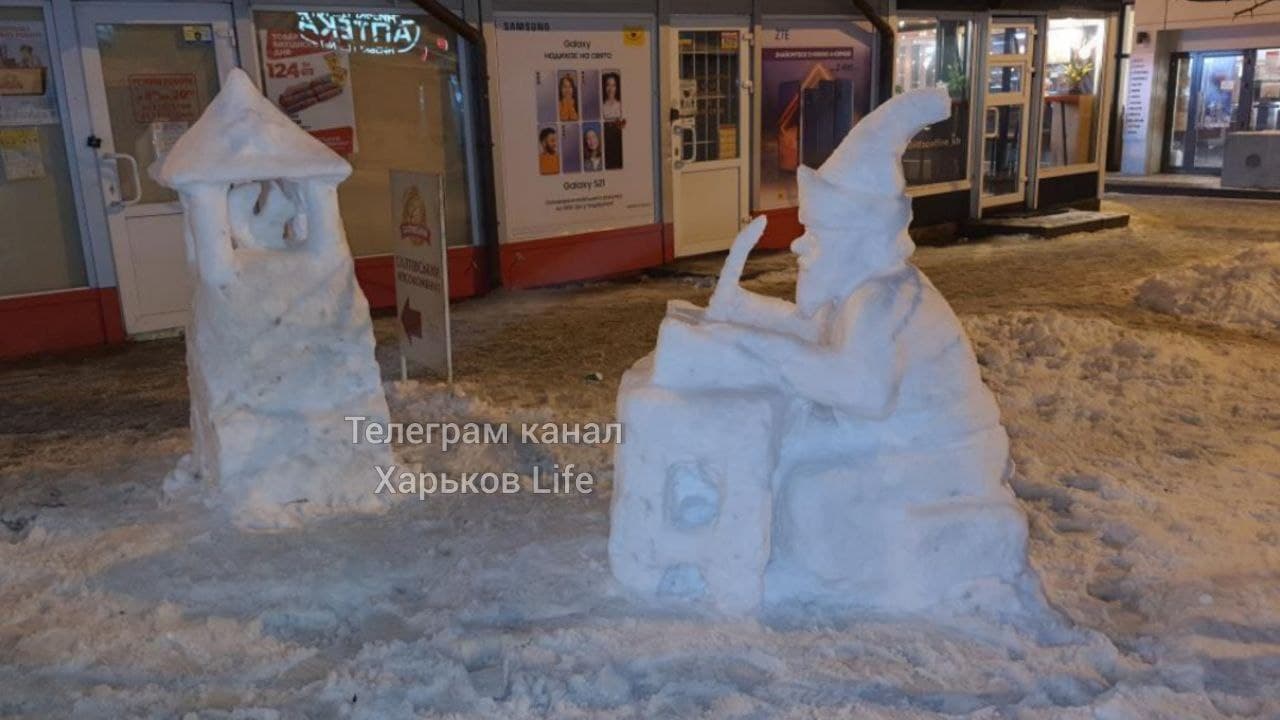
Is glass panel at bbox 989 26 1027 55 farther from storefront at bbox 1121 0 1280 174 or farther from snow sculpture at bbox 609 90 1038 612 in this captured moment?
snow sculpture at bbox 609 90 1038 612

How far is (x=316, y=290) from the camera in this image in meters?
4.66

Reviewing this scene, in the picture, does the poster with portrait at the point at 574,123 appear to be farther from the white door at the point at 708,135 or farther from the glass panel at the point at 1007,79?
the glass panel at the point at 1007,79

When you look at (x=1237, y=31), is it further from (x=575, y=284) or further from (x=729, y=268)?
(x=729, y=268)

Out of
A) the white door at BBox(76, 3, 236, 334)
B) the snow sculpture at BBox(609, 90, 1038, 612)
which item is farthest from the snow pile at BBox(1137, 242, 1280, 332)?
the white door at BBox(76, 3, 236, 334)

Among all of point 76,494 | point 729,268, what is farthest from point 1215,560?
point 76,494

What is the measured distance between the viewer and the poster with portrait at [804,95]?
37.8 ft

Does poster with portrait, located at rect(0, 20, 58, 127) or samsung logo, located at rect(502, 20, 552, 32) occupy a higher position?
samsung logo, located at rect(502, 20, 552, 32)

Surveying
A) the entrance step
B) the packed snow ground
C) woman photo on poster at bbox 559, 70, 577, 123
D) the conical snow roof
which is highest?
woman photo on poster at bbox 559, 70, 577, 123

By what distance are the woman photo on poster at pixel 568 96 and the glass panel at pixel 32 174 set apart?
4.16m

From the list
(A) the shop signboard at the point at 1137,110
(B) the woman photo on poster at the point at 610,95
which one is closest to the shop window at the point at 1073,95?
(A) the shop signboard at the point at 1137,110

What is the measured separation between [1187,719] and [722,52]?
9036 millimetres

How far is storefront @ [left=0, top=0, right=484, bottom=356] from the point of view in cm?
765

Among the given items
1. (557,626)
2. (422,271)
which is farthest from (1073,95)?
(557,626)

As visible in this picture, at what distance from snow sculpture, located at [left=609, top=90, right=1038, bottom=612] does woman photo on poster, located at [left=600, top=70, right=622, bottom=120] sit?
22.5 ft
